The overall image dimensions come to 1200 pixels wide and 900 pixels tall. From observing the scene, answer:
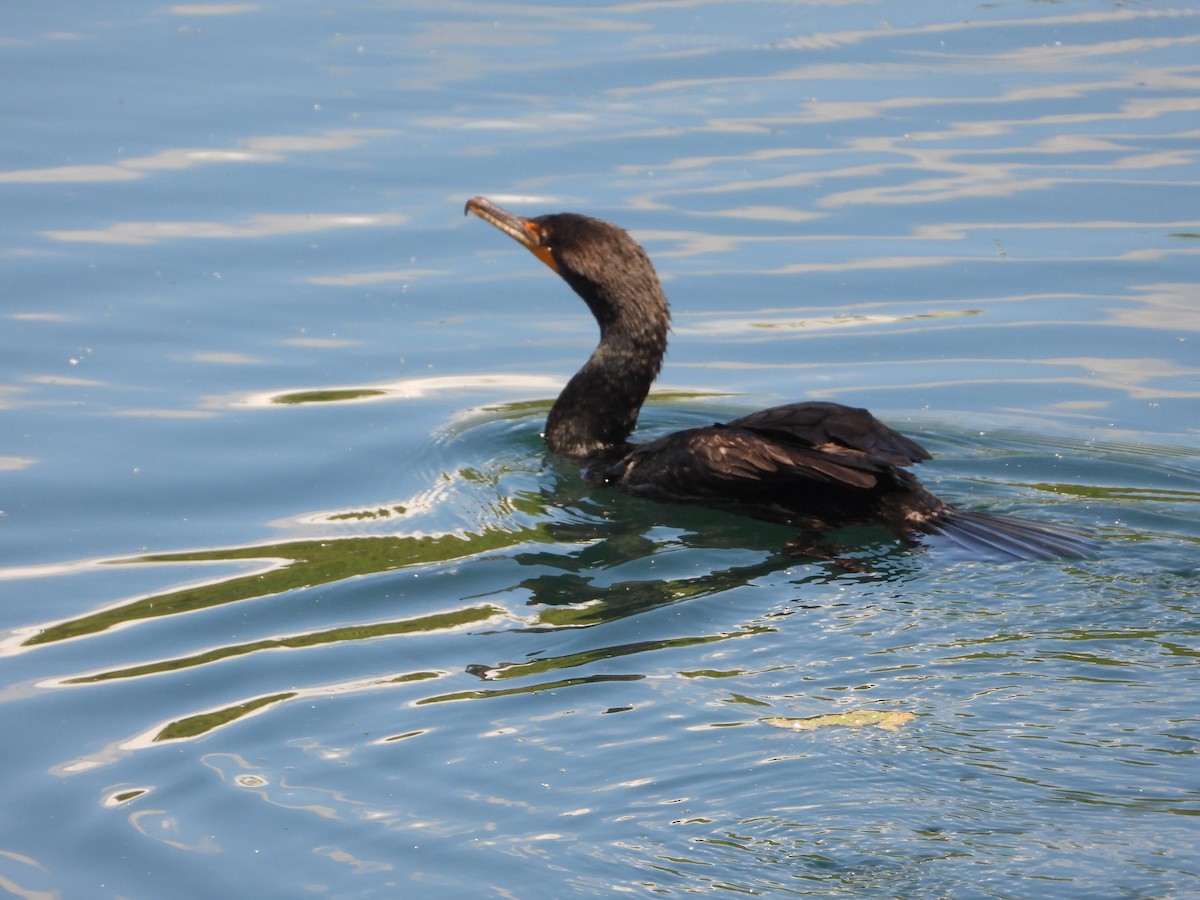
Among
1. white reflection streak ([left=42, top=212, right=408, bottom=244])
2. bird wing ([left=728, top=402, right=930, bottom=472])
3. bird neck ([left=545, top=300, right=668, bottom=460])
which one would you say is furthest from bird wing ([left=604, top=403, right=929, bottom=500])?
white reflection streak ([left=42, top=212, right=408, bottom=244])

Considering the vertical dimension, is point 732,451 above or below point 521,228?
below

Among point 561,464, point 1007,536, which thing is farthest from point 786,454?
point 561,464

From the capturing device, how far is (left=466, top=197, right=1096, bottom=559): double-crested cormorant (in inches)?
263

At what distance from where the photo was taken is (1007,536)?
21.8 feet

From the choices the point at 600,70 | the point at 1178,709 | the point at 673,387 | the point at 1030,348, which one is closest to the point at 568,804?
the point at 1178,709

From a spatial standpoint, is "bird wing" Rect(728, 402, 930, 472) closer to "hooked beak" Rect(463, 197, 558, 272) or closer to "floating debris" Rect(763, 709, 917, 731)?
"floating debris" Rect(763, 709, 917, 731)

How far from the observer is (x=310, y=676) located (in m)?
5.75

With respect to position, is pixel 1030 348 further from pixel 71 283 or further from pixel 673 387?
pixel 71 283

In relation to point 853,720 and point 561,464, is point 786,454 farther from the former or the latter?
point 853,720

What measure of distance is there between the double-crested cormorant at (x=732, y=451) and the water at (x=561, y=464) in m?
0.17

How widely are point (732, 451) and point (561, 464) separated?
4.21ft

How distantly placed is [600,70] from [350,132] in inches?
74.1

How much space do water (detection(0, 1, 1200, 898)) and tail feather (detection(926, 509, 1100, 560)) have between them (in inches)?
5.3

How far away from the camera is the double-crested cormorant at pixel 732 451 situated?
6680mm
